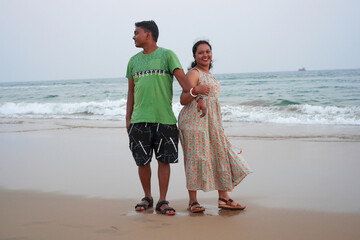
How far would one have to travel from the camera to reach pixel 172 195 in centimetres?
385

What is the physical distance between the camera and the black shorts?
10.6 feet

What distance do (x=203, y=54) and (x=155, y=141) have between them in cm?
90

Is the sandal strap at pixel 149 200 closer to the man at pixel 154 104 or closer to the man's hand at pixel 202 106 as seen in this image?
the man at pixel 154 104

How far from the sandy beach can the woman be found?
0.80ft

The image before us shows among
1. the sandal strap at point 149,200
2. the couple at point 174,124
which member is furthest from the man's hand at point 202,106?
the sandal strap at point 149,200

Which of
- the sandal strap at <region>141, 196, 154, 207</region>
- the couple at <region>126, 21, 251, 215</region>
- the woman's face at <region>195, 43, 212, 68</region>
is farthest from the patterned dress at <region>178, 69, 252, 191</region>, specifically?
the sandal strap at <region>141, 196, 154, 207</region>

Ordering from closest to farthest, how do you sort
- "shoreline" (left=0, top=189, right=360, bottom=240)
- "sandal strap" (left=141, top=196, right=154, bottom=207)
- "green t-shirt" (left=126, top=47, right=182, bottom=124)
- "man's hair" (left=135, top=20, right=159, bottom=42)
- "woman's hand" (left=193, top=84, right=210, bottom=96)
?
1. "shoreline" (left=0, top=189, right=360, bottom=240)
2. "woman's hand" (left=193, top=84, right=210, bottom=96)
3. "green t-shirt" (left=126, top=47, right=182, bottom=124)
4. "man's hair" (left=135, top=20, right=159, bottom=42)
5. "sandal strap" (left=141, top=196, right=154, bottom=207)

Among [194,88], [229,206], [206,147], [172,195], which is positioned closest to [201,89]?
[194,88]

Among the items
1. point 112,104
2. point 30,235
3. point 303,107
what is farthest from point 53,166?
point 112,104

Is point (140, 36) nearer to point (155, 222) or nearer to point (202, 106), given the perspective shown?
point (202, 106)

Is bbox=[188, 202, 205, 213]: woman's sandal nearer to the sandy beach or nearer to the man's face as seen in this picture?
the sandy beach

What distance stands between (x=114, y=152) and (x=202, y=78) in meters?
3.09

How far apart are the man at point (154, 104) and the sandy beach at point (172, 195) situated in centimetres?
43

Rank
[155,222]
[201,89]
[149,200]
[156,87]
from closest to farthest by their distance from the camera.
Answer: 1. [155,222]
2. [201,89]
3. [156,87]
4. [149,200]
